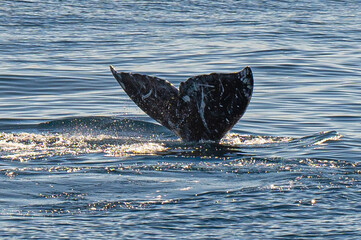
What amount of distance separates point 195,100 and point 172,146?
2.01 feet

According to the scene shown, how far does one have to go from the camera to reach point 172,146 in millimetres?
8898

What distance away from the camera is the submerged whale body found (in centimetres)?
865

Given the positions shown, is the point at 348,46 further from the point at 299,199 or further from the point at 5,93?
the point at 299,199

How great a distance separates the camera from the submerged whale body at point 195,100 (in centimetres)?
865

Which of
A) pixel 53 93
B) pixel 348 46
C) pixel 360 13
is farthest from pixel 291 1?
pixel 53 93

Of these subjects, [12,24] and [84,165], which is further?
[12,24]

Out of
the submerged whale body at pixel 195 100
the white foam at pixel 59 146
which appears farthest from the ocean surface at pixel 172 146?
the submerged whale body at pixel 195 100

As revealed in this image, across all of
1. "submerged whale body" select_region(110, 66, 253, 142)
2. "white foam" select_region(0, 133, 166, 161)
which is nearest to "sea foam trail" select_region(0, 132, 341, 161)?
"white foam" select_region(0, 133, 166, 161)

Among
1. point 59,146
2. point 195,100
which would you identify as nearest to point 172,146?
point 195,100

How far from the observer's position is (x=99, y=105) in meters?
12.8

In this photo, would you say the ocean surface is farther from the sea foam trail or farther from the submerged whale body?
the submerged whale body

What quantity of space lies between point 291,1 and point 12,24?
44.8ft

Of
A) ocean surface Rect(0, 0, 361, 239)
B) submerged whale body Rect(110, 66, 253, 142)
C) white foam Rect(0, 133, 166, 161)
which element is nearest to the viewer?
ocean surface Rect(0, 0, 361, 239)

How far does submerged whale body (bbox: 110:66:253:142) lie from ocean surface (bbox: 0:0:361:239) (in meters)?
0.24
